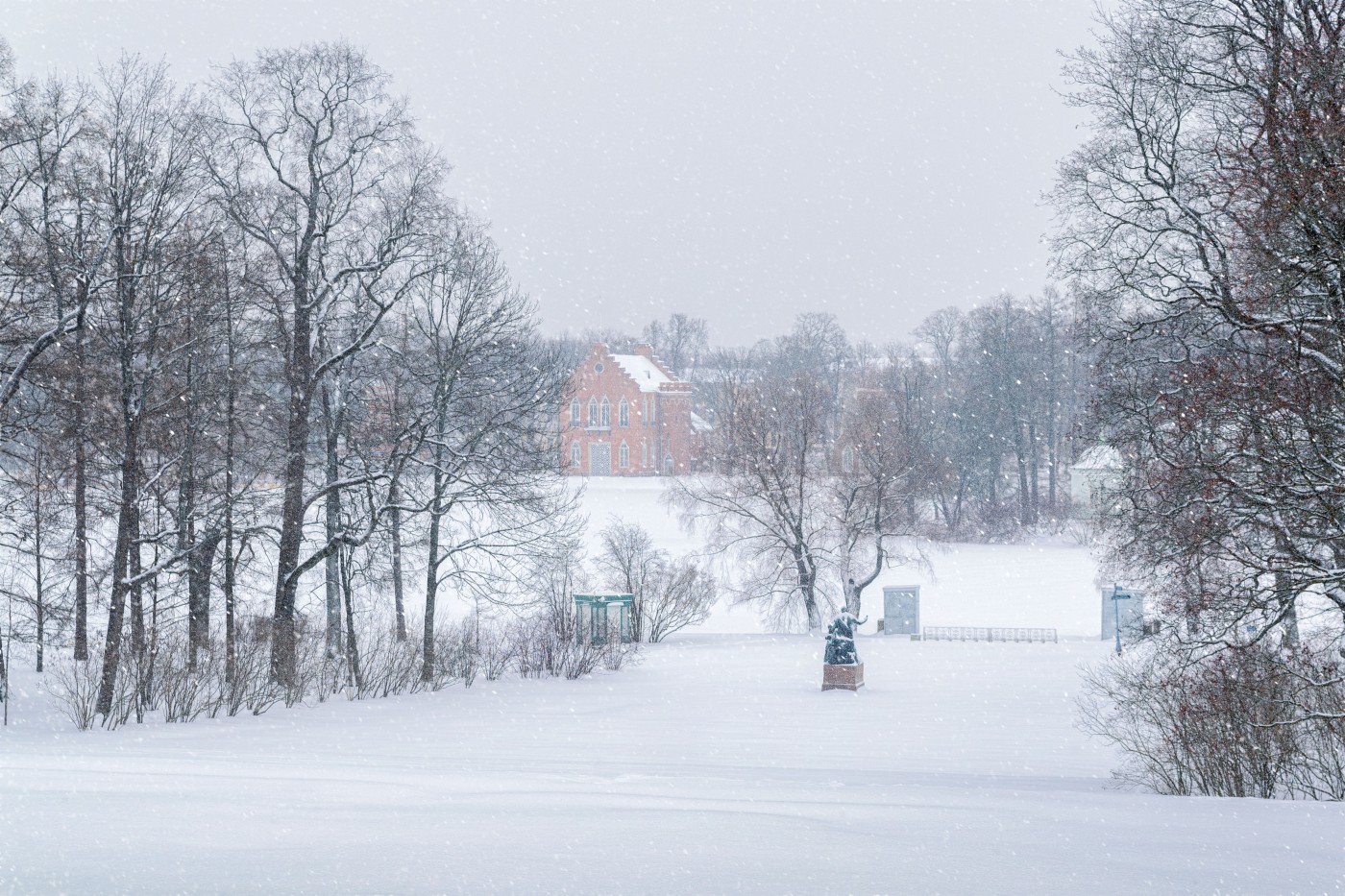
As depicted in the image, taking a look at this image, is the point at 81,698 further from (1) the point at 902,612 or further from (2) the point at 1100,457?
(2) the point at 1100,457

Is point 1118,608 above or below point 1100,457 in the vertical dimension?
below

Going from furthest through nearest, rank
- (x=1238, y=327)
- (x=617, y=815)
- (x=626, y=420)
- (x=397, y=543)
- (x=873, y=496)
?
(x=626, y=420) < (x=873, y=496) < (x=397, y=543) < (x=1238, y=327) < (x=617, y=815)

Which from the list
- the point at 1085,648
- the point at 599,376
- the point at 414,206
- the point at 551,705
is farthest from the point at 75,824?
the point at 599,376

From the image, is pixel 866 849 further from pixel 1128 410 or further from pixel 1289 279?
pixel 1128 410

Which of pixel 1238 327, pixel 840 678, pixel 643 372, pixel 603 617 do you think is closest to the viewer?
pixel 1238 327

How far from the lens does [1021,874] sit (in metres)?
5.77

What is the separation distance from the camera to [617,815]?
680 centimetres

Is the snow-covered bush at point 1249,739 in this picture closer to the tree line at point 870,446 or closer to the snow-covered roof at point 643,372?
the tree line at point 870,446

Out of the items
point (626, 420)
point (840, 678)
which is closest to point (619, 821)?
point (840, 678)

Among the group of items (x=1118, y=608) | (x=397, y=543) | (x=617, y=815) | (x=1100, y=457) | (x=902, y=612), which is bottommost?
(x=902, y=612)

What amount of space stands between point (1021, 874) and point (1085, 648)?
2664 centimetres

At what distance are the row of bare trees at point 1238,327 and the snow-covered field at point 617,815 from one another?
6.39 feet

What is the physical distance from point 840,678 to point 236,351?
1360 cm

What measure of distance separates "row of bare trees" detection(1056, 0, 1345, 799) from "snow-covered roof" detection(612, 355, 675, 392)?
221 feet
